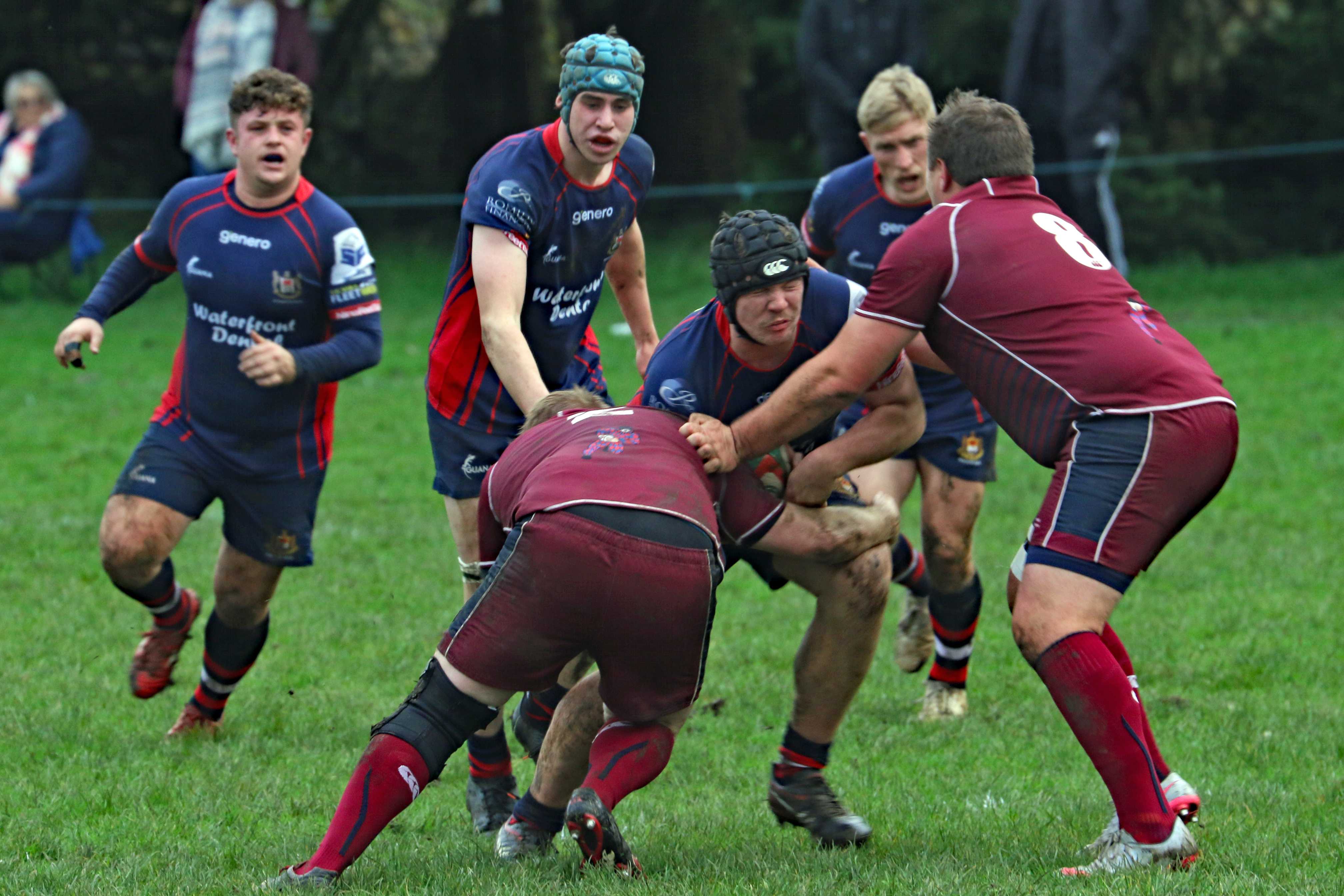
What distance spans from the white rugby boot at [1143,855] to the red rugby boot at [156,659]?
142 inches

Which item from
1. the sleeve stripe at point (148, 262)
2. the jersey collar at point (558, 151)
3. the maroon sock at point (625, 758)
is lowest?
the maroon sock at point (625, 758)

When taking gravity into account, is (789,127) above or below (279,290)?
below

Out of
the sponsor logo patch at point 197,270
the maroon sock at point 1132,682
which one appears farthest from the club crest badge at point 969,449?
the sponsor logo patch at point 197,270

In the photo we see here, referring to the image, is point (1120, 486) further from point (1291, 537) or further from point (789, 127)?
point (789, 127)

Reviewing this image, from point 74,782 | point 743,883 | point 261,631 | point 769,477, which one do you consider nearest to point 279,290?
point 261,631

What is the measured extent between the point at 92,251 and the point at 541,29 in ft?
26.6

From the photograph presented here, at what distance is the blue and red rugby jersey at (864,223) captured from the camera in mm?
7031

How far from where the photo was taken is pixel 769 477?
478 centimetres

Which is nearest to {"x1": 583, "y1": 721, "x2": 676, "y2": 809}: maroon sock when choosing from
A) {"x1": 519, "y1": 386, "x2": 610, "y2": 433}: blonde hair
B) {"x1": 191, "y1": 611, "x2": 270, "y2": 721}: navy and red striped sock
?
{"x1": 519, "y1": 386, "x2": 610, "y2": 433}: blonde hair

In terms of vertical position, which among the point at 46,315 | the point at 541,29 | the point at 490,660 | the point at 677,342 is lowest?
the point at 46,315

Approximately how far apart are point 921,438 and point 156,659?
3.14 m

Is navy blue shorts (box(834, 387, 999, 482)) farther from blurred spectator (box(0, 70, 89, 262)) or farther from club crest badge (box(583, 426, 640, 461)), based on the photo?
blurred spectator (box(0, 70, 89, 262))

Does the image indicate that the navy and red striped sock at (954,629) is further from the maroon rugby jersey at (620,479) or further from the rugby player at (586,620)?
A: the rugby player at (586,620)

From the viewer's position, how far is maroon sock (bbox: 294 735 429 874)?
4.07 metres
